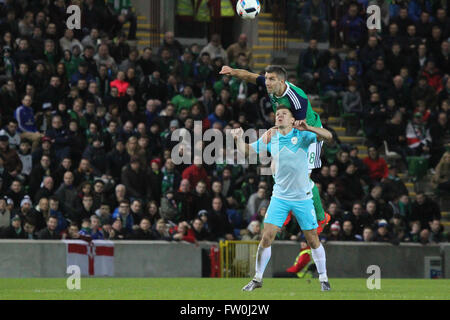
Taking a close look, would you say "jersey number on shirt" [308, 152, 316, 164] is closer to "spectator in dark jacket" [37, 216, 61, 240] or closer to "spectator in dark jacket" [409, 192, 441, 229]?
"spectator in dark jacket" [37, 216, 61, 240]

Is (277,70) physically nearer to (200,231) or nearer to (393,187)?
(200,231)

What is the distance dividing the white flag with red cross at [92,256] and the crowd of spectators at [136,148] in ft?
0.74

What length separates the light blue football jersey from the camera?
13961 mm

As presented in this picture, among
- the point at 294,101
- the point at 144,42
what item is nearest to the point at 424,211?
the point at 144,42

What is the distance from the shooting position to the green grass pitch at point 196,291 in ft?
42.7

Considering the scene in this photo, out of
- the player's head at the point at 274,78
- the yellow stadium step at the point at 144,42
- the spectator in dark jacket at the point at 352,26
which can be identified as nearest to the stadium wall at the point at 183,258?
the player's head at the point at 274,78

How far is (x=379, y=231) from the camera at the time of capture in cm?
2258

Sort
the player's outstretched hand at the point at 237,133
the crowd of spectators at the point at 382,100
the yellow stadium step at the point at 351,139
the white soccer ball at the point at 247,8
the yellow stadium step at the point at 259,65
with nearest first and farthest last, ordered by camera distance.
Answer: the player's outstretched hand at the point at 237,133 → the white soccer ball at the point at 247,8 → the crowd of spectators at the point at 382,100 → the yellow stadium step at the point at 351,139 → the yellow stadium step at the point at 259,65

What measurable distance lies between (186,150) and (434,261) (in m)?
5.84

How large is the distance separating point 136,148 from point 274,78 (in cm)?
916

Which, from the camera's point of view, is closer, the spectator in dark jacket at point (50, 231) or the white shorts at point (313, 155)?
the white shorts at point (313, 155)

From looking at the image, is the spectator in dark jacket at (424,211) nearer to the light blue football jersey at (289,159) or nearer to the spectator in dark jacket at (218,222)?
the spectator in dark jacket at (218,222)

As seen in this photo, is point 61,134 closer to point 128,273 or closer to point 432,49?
point 128,273
